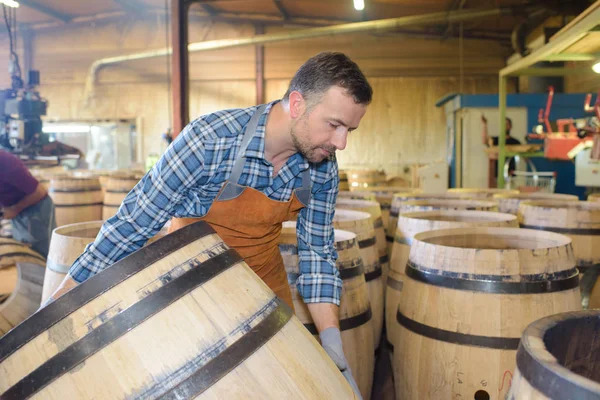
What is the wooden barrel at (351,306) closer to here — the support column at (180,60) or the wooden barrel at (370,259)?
the wooden barrel at (370,259)

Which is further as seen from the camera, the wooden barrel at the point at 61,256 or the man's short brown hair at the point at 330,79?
the wooden barrel at the point at 61,256

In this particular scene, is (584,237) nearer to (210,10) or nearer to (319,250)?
(319,250)

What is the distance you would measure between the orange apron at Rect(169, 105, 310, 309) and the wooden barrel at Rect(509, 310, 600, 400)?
1004mm

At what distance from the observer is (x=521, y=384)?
3.48 feet

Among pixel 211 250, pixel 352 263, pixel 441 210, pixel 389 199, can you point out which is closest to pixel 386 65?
pixel 389 199

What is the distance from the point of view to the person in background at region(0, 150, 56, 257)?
14.5 feet

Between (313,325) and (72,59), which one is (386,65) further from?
(313,325)

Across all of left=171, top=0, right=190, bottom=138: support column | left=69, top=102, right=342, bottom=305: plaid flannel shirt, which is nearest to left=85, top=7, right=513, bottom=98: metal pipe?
left=171, top=0, right=190, bottom=138: support column

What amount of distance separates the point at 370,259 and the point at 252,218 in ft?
3.35

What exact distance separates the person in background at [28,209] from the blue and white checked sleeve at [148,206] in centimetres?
323

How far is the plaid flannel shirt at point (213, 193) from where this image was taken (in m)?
1.56

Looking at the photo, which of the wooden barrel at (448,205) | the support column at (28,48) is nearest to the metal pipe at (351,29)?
the support column at (28,48)

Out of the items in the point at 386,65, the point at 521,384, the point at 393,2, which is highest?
the point at 393,2

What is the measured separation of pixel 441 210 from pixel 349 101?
169 centimetres
